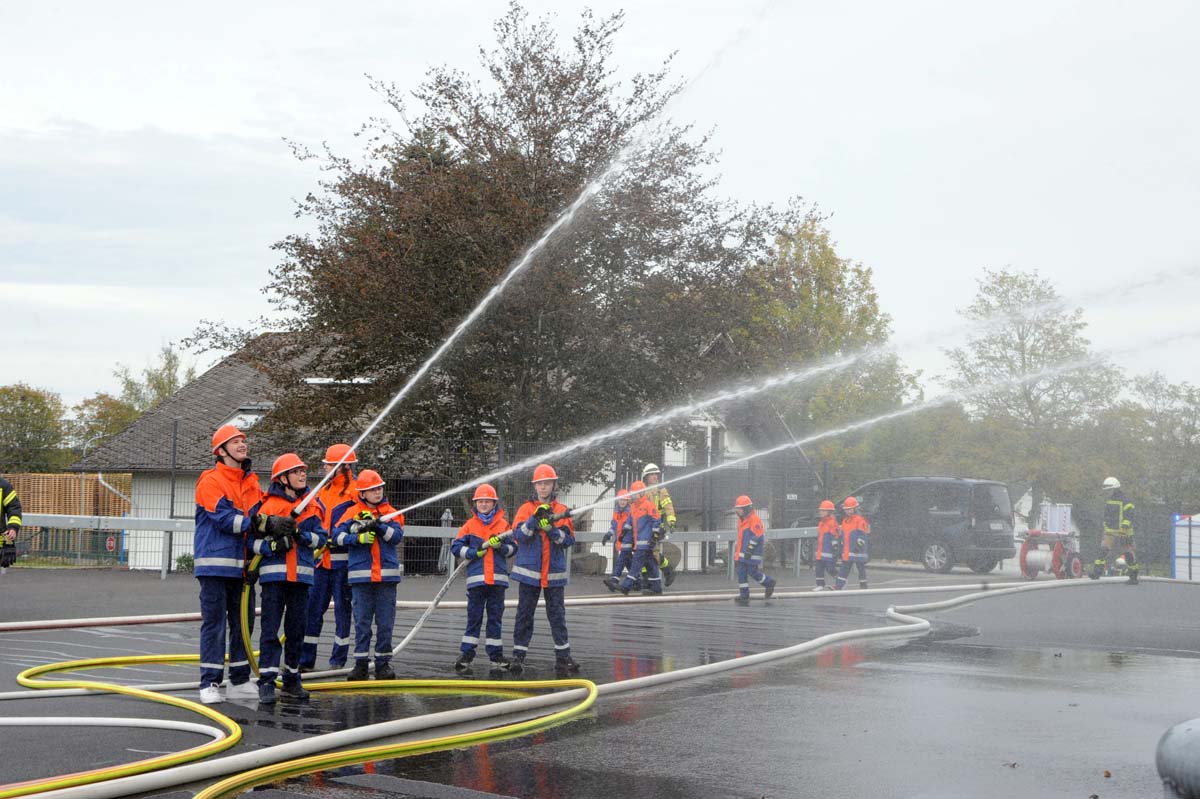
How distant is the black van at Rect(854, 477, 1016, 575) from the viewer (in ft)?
95.6

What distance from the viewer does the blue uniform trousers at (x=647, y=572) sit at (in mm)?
19875

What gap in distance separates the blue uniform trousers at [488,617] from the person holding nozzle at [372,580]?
2.31 feet

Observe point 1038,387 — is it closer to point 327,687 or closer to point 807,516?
point 807,516

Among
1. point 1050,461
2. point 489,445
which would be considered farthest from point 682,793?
point 1050,461

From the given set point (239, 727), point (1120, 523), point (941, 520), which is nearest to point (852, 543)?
point (1120, 523)

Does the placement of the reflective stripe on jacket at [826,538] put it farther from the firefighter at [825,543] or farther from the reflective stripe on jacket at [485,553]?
the reflective stripe on jacket at [485,553]

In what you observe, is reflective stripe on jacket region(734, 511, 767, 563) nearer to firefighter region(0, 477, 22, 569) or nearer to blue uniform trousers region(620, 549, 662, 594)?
blue uniform trousers region(620, 549, 662, 594)

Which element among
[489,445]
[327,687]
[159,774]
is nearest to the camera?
[159,774]

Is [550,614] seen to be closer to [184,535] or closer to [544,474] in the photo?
[544,474]

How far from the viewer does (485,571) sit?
10984mm

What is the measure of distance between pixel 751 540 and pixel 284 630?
420 inches

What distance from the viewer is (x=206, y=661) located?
912 centimetres

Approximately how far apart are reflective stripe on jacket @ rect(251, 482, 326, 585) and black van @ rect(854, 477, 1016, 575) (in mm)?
22038

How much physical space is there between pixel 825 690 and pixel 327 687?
3838 millimetres
